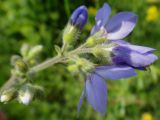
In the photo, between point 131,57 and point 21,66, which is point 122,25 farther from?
point 21,66

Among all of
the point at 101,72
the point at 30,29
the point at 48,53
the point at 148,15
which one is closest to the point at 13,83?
the point at 101,72

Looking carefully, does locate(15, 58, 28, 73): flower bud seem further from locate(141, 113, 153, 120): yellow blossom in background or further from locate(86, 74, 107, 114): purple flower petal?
locate(141, 113, 153, 120): yellow blossom in background

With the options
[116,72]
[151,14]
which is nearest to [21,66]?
[116,72]

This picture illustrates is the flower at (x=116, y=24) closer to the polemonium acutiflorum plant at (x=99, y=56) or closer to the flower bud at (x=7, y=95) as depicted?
the polemonium acutiflorum plant at (x=99, y=56)

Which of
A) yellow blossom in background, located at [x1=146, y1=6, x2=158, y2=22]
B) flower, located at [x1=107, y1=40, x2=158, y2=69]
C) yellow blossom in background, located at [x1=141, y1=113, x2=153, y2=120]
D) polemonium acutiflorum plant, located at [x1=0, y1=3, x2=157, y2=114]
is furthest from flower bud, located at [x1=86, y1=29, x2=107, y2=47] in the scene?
yellow blossom in background, located at [x1=146, y1=6, x2=158, y2=22]

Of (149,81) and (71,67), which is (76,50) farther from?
(149,81)

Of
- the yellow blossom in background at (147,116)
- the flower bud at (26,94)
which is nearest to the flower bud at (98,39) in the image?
the flower bud at (26,94)

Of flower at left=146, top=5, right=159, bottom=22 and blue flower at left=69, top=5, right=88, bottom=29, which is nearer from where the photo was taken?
blue flower at left=69, top=5, right=88, bottom=29
